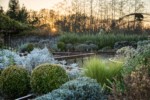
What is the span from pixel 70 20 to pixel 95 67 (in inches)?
1198

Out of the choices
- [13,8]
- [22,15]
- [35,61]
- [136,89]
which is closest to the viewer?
[136,89]

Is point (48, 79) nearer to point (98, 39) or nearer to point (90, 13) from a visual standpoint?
point (98, 39)

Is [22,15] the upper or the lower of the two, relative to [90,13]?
lower

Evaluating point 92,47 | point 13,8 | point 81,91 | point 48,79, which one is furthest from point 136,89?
point 13,8

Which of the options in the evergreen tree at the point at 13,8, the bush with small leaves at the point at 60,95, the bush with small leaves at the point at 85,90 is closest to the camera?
the bush with small leaves at the point at 60,95

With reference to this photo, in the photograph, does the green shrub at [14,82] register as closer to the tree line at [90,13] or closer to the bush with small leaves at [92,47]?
the bush with small leaves at [92,47]

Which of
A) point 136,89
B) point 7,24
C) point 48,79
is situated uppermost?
point 136,89

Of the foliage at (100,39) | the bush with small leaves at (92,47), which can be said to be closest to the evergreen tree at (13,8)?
the foliage at (100,39)

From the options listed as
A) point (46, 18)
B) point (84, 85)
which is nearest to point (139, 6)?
point (46, 18)

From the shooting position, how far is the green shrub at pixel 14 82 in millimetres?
7656

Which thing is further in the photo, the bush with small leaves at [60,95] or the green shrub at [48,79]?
the green shrub at [48,79]

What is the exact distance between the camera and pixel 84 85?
5895 mm

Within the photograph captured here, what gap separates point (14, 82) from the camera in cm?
766

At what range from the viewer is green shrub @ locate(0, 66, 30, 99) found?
25.1 ft
